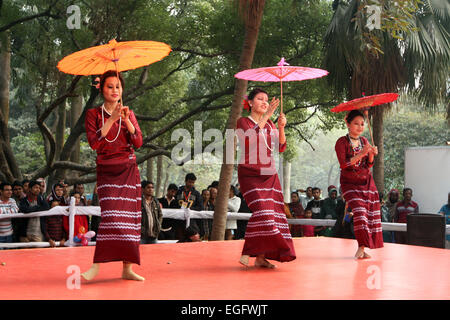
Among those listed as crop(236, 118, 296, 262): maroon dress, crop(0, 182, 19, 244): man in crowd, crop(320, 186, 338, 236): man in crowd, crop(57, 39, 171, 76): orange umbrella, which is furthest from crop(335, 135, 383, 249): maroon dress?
crop(0, 182, 19, 244): man in crowd

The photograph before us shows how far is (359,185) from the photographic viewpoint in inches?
245

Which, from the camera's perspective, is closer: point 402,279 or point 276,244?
point 402,279

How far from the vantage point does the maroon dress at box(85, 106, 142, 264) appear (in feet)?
14.7

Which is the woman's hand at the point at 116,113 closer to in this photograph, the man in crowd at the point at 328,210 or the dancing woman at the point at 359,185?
the dancing woman at the point at 359,185

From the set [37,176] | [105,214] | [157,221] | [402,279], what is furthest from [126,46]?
[37,176]

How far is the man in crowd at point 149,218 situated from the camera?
7.57 m

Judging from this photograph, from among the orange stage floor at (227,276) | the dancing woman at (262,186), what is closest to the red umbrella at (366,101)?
the dancing woman at (262,186)

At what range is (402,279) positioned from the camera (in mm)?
4715

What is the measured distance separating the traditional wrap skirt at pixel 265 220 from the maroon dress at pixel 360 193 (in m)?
1.11

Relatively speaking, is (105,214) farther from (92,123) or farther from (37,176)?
(37,176)

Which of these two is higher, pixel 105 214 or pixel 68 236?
pixel 105 214

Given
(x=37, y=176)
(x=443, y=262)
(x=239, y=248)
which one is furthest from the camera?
(x=37, y=176)

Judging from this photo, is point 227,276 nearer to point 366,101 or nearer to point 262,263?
point 262,263

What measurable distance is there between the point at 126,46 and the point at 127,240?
1511mm
